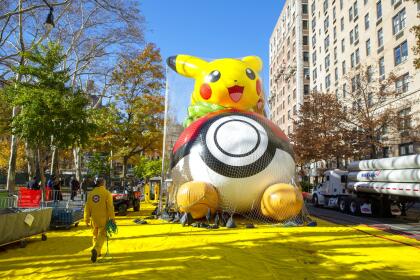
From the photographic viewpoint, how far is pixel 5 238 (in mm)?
8539

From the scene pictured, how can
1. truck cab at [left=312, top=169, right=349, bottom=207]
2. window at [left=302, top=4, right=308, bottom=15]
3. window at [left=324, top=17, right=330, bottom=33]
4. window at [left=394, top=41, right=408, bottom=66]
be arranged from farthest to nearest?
window at [left=302, top=4, right=308, bottom=15]
window at [left=324, top=17, right=330, bottom=33]
window at [left=394, top=41, right=408, bottom=66]
truck cab at [left=312, top=169, right=349, bottom=207]

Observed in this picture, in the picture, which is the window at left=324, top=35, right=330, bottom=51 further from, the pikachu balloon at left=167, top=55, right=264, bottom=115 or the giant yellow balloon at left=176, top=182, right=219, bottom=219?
the giant yellow balloon at left=176, top=182, right=219, bottom=219

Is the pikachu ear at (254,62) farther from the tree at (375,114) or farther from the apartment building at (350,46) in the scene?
the apartment building at (350,46)

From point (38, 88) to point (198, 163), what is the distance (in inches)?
279

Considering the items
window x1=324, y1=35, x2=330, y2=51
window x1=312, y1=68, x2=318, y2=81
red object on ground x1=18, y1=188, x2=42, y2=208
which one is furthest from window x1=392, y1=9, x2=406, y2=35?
red object on ground x1=18, y1=188, x2=42, y2=208

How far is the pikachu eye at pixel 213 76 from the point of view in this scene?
14940 mm

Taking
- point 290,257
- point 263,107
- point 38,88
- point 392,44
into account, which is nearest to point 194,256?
point 290,257

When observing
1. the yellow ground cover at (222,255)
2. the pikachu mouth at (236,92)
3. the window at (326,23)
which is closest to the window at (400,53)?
the window at (326,23)

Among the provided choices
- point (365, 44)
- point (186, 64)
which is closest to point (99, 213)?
point (186, 64)

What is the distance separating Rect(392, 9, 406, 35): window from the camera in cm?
3266

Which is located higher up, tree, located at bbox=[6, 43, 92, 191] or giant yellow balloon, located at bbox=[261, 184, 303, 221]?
tree, located at bbox=[6, 43, 92, 191]

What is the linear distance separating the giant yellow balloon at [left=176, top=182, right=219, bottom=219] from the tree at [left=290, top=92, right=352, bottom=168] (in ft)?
75.0

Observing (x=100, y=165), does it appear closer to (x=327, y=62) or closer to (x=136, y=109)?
(x=136, y=109)

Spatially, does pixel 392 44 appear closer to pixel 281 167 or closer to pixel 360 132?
pixel 360 132
